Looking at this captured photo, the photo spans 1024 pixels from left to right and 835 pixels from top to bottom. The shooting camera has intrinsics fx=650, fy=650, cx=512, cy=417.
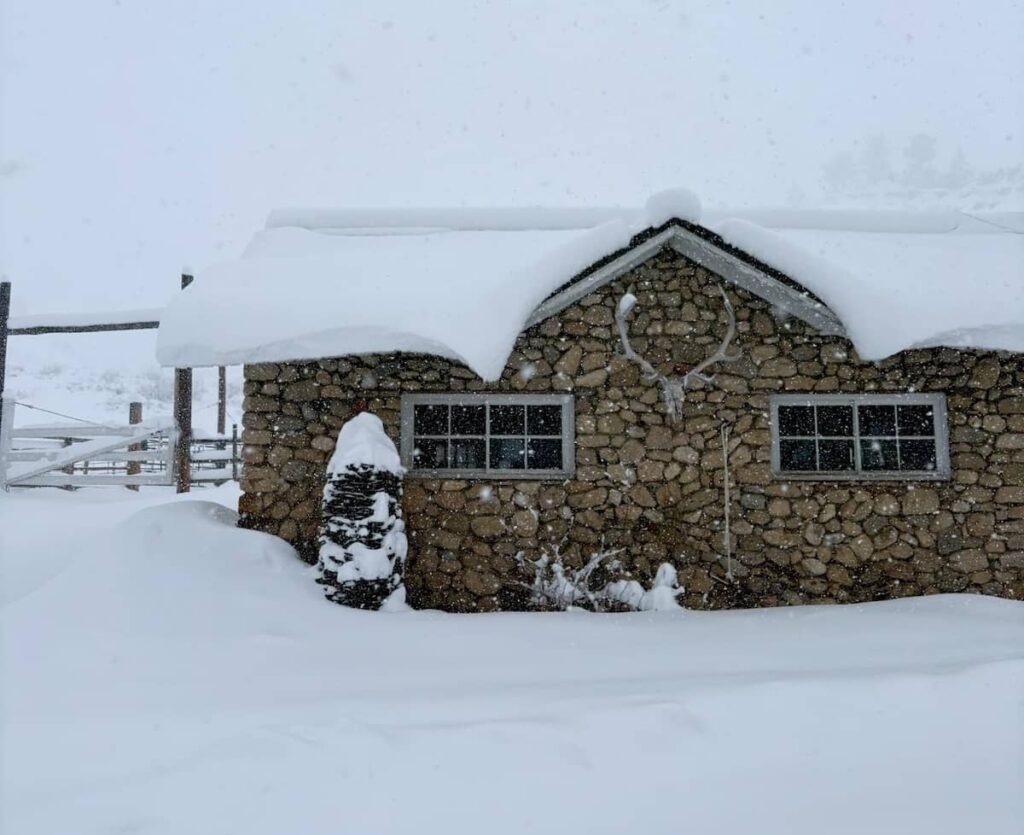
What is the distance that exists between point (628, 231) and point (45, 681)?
5698mm

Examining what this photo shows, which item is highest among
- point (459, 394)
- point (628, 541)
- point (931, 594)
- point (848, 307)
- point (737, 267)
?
point (737, 267)

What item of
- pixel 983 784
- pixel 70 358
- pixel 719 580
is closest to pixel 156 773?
pixel 983 784

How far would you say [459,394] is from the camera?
6.78 meters

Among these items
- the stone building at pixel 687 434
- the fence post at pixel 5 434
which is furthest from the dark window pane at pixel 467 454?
the fence post at pixel 5 434

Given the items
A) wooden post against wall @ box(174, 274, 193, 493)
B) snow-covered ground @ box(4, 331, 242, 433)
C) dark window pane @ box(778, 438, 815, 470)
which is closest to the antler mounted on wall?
dark window pane @ box(778, 438, 815, 470)

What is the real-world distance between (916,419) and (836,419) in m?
0.88

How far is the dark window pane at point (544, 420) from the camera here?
7.67m

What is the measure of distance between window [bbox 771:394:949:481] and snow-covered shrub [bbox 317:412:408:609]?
3873 mm

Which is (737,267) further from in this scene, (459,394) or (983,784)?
(983,784)

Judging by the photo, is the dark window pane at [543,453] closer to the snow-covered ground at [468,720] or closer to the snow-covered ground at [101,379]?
the snow-covered ground at [468,720]

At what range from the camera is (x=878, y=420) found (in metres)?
7.69

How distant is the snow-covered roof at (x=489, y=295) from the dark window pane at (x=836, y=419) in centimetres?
156

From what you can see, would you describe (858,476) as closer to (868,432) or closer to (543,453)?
(868,432)

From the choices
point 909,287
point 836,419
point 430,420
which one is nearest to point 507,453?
point 430,420
